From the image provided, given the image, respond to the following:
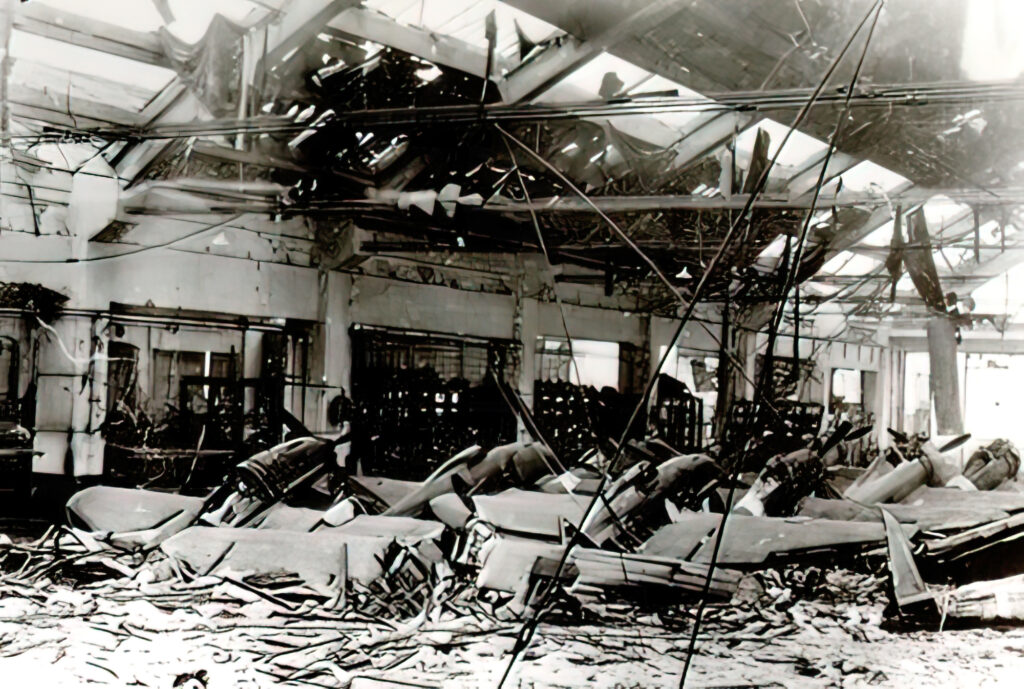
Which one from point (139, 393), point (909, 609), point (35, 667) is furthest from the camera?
point (139, 393)

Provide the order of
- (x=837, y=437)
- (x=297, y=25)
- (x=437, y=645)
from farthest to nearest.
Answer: (x=297, y=25)
(x=437, y=645)
(x=837, y=437)

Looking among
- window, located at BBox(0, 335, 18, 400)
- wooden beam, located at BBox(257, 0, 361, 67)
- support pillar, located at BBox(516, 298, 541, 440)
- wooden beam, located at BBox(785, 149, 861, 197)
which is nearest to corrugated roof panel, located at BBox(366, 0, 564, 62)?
wooden beam, located at BBox(257, 0, 361, 67)

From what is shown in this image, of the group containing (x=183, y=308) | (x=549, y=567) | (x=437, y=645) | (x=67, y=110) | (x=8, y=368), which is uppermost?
(x=67, y=110)

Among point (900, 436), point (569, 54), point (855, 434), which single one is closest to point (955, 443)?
point (900, 436)

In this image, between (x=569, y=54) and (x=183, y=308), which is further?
(x=183, y=308)

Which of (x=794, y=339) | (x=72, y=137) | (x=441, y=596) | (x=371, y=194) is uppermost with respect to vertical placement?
(x=72, y=137)

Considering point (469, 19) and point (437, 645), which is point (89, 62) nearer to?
point (469, 19)

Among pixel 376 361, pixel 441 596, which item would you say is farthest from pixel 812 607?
pixel 376 361

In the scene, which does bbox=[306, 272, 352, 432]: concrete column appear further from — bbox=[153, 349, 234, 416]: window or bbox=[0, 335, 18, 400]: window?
bbox=[0, 335, 18, 400]: window

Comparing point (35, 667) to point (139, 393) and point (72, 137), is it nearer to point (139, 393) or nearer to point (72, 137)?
point (139, 393)
